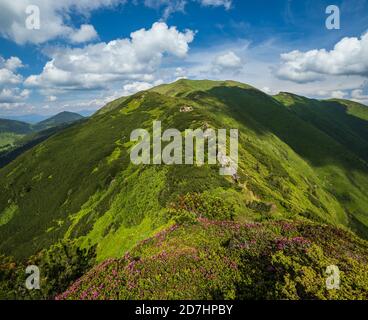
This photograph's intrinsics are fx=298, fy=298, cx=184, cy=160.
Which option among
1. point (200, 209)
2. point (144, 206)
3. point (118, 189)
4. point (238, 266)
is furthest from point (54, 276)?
point (118, 189)

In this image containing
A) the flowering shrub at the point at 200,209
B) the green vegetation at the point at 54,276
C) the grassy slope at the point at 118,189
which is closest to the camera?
the flowering shrub at the point at 200,209

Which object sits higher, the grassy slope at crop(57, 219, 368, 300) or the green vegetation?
the grassy slope at crop(57, 219, 368, 300)

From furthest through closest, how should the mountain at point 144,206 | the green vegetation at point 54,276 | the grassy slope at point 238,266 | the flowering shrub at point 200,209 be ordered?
the green vegetation at point 54,276 < the flowering shrub at point 200,209 < the mountain at point 144,206 < the grassy slope at point 238,266

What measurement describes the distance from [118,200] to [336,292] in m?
53.1

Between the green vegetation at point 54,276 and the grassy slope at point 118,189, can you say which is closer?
the green vegetation at point 54,276

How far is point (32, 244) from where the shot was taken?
82438 mm

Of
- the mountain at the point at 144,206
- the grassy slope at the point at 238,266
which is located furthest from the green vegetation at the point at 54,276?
the grassy slope at the point at 238,266

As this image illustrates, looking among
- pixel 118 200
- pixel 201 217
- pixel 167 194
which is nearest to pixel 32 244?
pixel 118 200

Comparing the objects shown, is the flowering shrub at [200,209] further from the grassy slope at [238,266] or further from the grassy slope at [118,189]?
the grassy slope at [238,266]

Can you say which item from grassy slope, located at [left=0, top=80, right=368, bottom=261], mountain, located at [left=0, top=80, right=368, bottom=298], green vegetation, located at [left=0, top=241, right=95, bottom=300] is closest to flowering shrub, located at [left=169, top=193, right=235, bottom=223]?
mountain, located at [left=0, top=80, right=368, bottom=298]

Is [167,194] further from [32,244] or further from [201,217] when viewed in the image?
[32,244]

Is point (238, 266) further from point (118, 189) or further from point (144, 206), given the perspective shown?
point (118, 189)

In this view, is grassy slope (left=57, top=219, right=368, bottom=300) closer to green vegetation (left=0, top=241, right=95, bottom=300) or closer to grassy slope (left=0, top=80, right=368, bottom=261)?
grassy slope (left=0, top=80, right=368, bottom=261)

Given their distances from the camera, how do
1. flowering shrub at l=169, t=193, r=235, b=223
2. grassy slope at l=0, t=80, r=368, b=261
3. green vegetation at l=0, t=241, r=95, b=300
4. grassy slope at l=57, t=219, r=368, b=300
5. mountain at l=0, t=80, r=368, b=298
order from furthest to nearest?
grassy slope at l=0, t=80, r=368, b=261
green vegetation at l=0, t=241, r=95, b=300
flowering shrub at l=169, t=193, r=235, b=223
mountain at l=0, t=80, r=368, b=298
grassy slope at l=57, t=219, r=368, b=300
